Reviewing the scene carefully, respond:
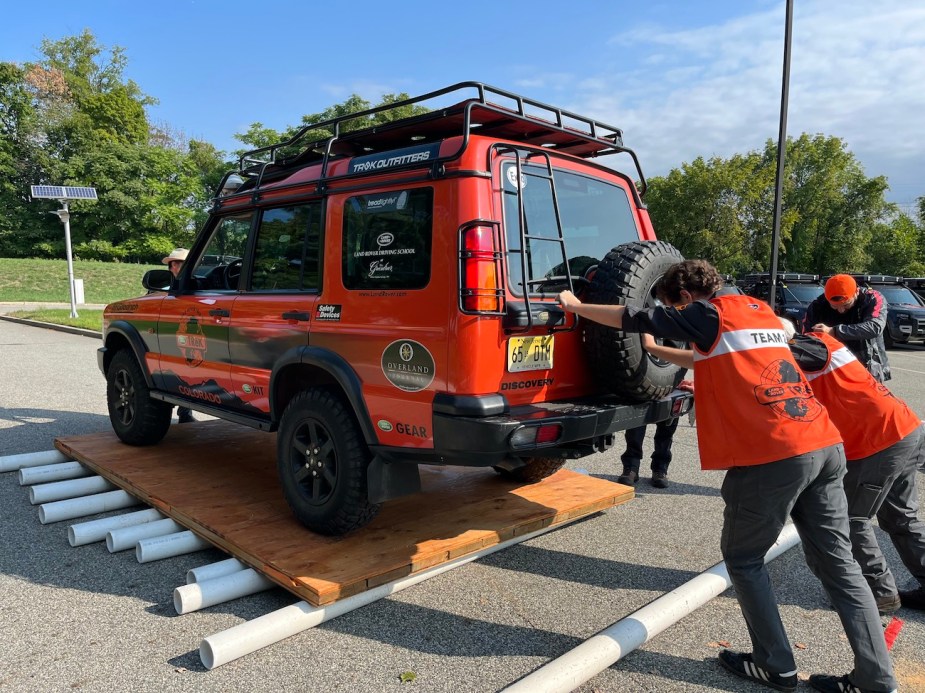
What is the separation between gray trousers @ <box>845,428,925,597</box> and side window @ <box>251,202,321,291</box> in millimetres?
3003

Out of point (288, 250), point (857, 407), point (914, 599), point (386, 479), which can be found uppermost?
point (288, 250)

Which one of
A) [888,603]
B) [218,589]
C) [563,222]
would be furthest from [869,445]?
[218,589]

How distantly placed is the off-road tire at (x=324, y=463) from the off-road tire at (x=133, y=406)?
7.30 ft

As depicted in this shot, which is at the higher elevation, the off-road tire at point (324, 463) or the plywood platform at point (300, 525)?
the off-road tire at point (324, 463)

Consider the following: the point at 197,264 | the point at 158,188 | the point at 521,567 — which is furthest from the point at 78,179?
the point at 521,567

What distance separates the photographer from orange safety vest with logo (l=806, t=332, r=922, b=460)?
3109mm

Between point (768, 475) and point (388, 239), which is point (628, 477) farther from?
point (388, 239)

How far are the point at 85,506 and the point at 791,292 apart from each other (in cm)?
1777

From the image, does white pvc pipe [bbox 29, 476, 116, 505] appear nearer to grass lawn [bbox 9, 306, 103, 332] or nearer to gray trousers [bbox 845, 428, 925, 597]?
gray trousers [bbox 845, 428, 925, 597]

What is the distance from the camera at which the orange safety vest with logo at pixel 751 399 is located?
8.43 feet

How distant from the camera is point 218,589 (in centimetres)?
319

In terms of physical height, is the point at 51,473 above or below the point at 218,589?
above

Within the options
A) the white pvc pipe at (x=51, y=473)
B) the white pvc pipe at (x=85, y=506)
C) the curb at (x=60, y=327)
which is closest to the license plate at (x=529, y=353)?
the white pvc pipe at (x=85, y=506)

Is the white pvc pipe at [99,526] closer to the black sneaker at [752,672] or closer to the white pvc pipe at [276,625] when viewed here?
the white pvc pipe at [276,625]
